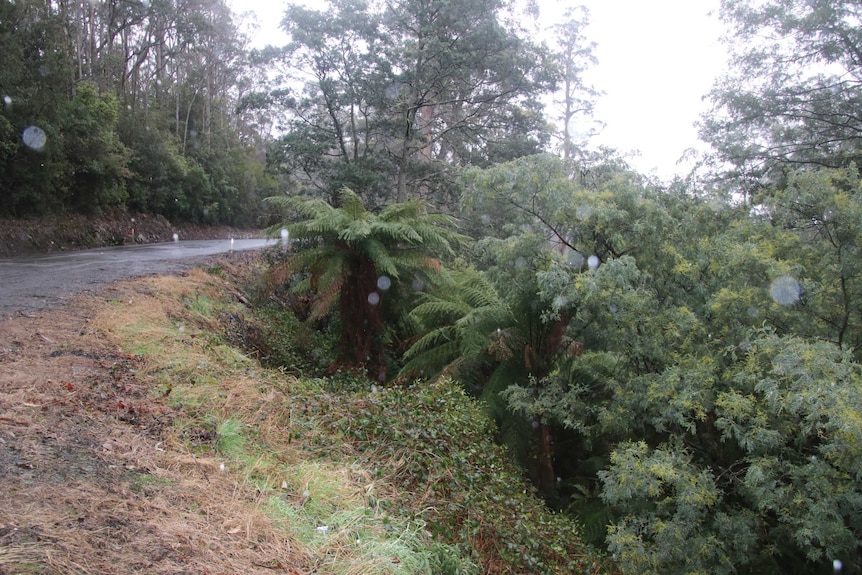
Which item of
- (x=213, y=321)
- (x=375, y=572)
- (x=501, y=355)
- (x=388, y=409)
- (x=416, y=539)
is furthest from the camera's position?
(x=213, y=321)

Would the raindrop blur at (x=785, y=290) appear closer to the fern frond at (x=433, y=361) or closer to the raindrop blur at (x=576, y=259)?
the raindrop blur at (x=576, y=259)

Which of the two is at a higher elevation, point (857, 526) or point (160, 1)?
point (160, 1)

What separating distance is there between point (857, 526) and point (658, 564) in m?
1.19

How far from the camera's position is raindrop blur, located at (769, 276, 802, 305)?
14.9 ft

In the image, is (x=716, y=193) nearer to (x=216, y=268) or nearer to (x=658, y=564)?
(x=658, y=564)

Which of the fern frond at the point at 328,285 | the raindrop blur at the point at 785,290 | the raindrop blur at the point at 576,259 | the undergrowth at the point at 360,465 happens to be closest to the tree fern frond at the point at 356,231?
the fern frond at the point at 328,285

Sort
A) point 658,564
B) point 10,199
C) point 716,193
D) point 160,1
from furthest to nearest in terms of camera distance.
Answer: point 160,1
point 10,199
point 716,193
point 658,564

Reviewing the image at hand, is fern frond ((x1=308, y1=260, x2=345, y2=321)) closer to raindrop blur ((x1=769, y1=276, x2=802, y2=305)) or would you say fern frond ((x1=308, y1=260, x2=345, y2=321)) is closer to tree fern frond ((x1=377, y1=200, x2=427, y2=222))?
tree fern frond ((x1=377, y1=200, x2=427, y2=222))

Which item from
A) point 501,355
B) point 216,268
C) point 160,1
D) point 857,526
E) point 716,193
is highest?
point 160,1

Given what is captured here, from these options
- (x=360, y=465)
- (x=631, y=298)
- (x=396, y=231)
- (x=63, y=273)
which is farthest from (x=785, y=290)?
(x=63, y=273)

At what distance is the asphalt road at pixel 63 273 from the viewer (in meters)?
6.56

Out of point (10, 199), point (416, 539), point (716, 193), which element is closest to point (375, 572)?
point (416, 539)

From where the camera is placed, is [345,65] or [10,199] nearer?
[10,199]

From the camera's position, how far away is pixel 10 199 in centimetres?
1397
